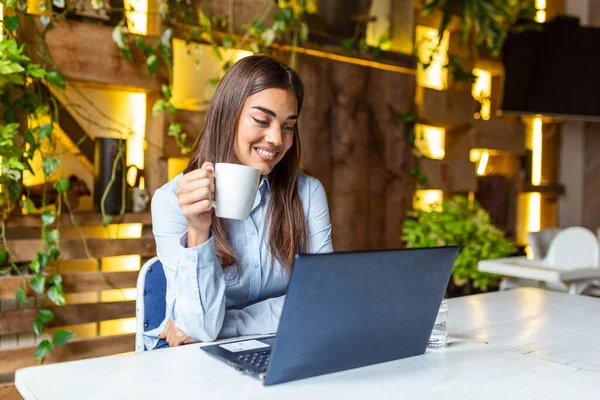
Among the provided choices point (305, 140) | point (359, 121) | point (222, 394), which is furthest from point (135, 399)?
point (359, 121)

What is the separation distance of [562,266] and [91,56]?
212 cm

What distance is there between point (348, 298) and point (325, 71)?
2293 mm

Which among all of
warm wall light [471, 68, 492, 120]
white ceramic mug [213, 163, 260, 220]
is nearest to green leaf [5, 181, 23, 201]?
white ceramic mug [213, 163, 260, 220]

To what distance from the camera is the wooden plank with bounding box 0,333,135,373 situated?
7.11 feet

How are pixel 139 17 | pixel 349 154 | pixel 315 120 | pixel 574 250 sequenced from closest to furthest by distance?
pixel 139 17, pixel 574 250, pixel 315 120, pixel 349 154

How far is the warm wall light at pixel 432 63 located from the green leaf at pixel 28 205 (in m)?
2.38

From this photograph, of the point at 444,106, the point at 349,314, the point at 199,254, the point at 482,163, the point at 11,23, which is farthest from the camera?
the point at 482,163

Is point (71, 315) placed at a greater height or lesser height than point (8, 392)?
greater

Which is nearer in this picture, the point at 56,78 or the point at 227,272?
the point at 227,272

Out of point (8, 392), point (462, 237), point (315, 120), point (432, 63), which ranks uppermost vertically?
point (432, 63)

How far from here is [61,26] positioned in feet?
7.39

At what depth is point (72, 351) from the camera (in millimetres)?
2305

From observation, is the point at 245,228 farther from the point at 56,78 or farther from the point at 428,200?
the point at 428,200

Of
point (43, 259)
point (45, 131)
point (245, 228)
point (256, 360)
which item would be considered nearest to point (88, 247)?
point (43, 259)
